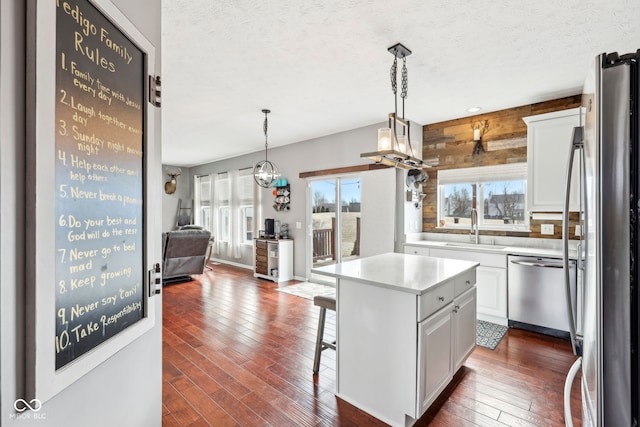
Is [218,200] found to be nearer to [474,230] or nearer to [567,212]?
[474,230]

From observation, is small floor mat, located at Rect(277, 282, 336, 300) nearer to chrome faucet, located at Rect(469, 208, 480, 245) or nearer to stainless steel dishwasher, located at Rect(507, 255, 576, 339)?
chrome faucet, located at Rect(469, 208, 480, 245)

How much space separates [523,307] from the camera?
350cm

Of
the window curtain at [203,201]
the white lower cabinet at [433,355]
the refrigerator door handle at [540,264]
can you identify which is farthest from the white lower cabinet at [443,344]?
the window curtain at [203,201]

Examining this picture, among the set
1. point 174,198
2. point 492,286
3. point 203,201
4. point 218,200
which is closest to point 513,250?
point 492,286

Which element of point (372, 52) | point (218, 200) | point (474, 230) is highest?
point (372, 52)

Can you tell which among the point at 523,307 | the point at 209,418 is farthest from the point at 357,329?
the point at 523,307

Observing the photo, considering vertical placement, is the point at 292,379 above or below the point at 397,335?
below

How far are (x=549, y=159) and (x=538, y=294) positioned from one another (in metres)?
1.52

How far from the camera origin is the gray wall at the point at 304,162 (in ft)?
15.7

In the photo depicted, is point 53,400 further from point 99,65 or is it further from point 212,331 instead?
point 212,331

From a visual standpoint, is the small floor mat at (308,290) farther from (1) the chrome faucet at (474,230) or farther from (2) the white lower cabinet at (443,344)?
(2) the white lower cabinet at (443,344)

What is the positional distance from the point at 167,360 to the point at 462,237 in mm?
3958

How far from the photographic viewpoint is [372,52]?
2633 millimetres

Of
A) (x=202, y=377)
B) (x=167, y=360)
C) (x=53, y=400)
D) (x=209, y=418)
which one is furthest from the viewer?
(x=167, y=360)
